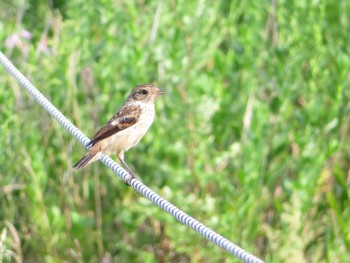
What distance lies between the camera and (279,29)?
8.20m

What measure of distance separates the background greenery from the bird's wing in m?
0.66

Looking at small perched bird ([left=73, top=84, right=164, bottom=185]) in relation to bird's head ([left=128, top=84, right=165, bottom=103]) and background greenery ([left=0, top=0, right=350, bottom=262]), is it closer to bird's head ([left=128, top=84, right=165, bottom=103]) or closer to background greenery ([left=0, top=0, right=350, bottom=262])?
bird's head ([left=128, top=84, right=165, bottom=103])

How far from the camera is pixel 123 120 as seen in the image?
6.81 m

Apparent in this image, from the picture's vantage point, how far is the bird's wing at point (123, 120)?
6.70 metres

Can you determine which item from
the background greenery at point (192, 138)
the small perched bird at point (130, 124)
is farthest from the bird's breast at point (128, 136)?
the background greenery at point (192, 138)

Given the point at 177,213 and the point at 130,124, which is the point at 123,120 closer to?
the point at 130,124

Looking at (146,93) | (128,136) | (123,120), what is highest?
(146,93)

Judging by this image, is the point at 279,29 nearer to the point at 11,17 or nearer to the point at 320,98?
the point at 320,98

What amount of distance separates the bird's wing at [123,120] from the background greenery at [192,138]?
0.66 metres

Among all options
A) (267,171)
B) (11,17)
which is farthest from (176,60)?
(11,17)

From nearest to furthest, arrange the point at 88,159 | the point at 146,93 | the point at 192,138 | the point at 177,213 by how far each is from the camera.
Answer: the point at 177,213
the point at 88,159
the point at 146,93
the point at 192,138

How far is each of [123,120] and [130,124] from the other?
0.06m

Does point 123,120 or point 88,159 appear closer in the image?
point 88,159

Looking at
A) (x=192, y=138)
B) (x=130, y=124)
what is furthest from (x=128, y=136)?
(x=192, y=138)
